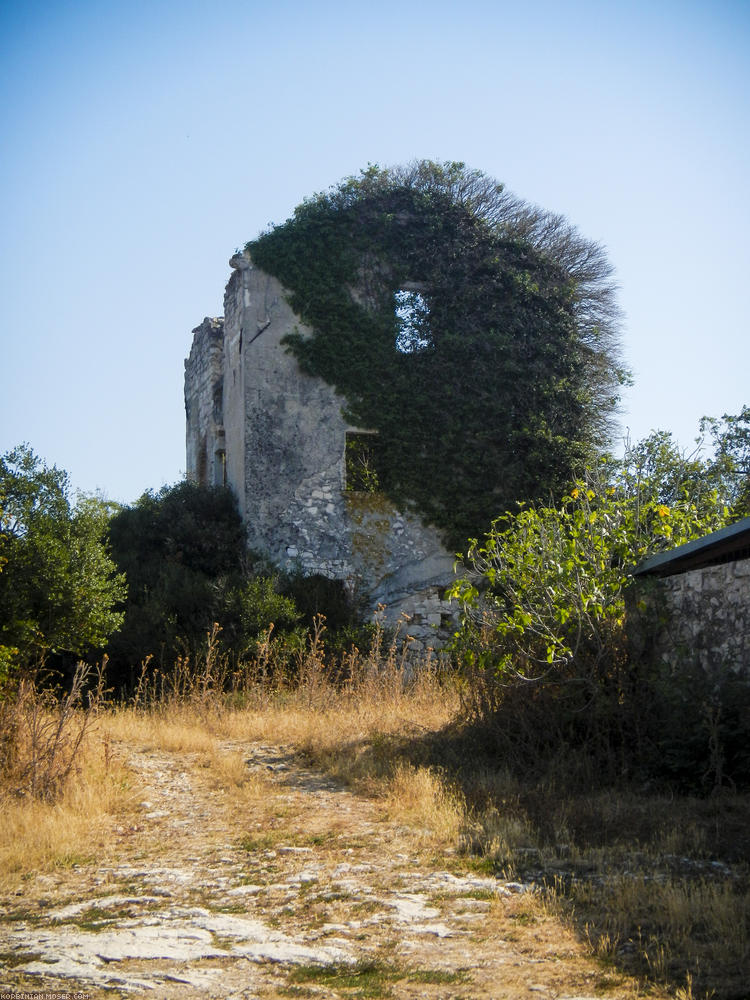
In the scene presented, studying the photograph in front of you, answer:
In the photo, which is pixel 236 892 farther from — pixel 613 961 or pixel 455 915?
pixel 613 961

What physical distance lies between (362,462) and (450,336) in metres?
2.61

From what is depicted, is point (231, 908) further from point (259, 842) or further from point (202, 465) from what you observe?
point (202, 465)

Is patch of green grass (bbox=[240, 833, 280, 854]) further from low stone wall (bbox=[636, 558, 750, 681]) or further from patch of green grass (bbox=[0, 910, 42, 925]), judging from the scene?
low stone wall (bbox=[636, 558, 750, 681])

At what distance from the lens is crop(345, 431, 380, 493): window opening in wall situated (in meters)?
14.3

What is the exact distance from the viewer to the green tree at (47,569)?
788cm

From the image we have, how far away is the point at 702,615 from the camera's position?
7156 millimetres

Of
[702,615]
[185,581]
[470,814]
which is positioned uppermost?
[185,581]

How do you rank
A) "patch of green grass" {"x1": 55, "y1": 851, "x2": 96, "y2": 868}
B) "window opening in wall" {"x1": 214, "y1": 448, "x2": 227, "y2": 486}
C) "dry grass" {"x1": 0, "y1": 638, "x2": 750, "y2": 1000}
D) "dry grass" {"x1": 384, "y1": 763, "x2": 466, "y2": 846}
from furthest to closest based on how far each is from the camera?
"window opening in wall" {"x1": 214, "y1": 448, "x2": 227, "y2": 486}
"dry grass" {"x1": 384, "y1": 763, "x2": 466, "y2": 846}
"patch of green grass" {"x1": 55, "y1": 851, "x2": 96, "y2": 868}
"dry grass" {"x1": 0, "y1": 638, "x2": 750, "y2": 1000}

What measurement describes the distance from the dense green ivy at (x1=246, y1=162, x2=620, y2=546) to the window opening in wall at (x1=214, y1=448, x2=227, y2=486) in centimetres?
301

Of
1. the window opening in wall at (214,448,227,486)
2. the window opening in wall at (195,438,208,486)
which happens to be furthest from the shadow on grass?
the window opening in wall at (195,438,208,486)

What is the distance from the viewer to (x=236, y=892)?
15.4 ft

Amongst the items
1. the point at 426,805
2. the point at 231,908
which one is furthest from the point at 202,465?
the point at 231,908

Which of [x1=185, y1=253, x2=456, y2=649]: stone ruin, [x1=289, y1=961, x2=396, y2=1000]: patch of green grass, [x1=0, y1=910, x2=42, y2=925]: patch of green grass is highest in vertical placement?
[x1=185, y1=253, x2=456, y2=649]: stone ruin

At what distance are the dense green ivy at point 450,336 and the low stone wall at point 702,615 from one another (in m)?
6.74
